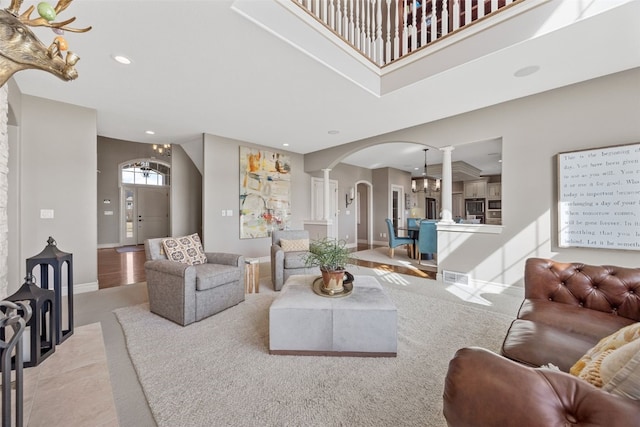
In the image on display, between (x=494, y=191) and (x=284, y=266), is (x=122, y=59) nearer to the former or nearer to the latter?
(x=284, y=266)

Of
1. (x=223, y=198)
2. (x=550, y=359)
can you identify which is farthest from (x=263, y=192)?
(x=550, y=359)

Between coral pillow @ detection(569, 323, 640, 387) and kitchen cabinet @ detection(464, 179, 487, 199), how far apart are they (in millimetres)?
9063

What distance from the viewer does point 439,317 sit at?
2566 mm

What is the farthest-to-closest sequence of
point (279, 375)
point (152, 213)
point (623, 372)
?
point (152, 213), point (279, 375), point (623, 372)

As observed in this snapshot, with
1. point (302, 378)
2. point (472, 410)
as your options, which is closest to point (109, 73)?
point (302, 378)

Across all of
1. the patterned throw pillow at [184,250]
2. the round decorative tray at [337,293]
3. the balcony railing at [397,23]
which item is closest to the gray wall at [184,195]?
the patterned throw pillow at [184,250]

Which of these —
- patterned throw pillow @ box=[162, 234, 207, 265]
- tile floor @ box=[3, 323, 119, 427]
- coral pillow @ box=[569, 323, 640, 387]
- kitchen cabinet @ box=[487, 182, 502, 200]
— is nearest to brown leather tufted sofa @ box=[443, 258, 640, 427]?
coral pillow @ box=[569, 323, 640, 387]

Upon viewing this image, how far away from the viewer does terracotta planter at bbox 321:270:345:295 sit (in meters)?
2.05

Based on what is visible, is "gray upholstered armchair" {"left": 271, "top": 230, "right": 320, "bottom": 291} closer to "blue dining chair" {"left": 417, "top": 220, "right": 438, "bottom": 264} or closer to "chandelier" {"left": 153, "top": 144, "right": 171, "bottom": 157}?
"blue dining chair" {"left": 417, "top": 220, "right": 438, "bottom": 264}

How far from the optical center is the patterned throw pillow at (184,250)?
2732mm

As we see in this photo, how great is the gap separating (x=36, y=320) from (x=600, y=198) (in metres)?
5.05

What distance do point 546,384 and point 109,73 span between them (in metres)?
3.79

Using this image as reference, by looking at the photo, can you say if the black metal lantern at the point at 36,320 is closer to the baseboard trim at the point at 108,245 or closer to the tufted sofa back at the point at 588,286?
the tufted sofa back at the point at 588,286

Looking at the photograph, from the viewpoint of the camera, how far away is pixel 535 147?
3.11 meters
